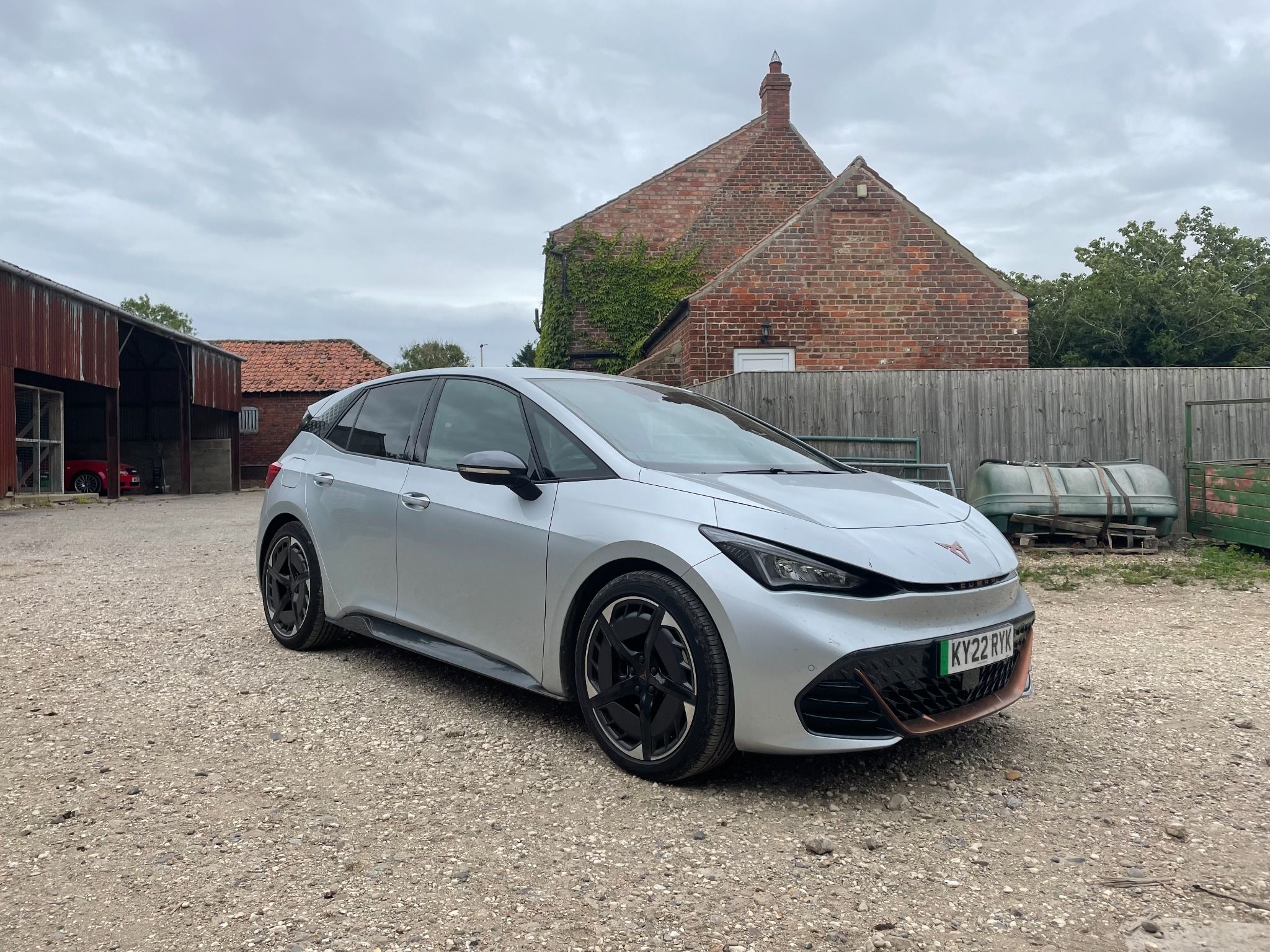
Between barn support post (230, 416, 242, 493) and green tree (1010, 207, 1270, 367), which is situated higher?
green tree (1010, 207, 1270, 367)

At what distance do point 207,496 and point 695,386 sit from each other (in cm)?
1939

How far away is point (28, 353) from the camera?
20.0 m

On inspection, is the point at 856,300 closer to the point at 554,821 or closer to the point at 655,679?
the point at 655,679

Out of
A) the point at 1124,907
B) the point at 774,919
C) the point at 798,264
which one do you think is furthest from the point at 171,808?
the point at 798,264

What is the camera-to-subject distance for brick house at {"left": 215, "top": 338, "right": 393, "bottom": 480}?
128 feet

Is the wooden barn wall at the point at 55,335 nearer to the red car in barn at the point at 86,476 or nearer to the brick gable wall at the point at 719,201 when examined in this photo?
the red car in barn at the point at 86,476

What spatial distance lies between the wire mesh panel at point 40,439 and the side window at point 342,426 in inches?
759

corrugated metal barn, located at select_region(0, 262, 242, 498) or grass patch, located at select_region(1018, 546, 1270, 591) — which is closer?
grass patch, located at select_region(1018, 546, 1270, 591)

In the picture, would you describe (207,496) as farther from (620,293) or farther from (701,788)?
(701,788)

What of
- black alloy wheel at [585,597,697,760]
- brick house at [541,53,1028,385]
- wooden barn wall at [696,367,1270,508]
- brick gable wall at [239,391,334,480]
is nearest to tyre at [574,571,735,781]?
black alloy wheel at [585,597,697,760]

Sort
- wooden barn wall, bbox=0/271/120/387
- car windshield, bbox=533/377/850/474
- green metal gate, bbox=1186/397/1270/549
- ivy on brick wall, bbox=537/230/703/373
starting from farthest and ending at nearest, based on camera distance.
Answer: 1. ivy on brick wall, bbox=537/230/703/373
2. wooden barn wall, bbox=0/271/120/387
3. green metal gate, bbox=1186/397/1270/549
4. car windshield, bbox=533/377/850/474

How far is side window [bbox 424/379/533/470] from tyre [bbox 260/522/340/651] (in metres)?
1.12

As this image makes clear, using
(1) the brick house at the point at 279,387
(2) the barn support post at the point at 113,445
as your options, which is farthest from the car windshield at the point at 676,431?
(1) the brick house at the point at 279,387

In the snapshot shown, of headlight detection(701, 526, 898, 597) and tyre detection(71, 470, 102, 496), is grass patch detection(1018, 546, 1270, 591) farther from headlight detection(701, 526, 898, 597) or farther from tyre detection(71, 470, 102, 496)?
tyre detection(71, 470, 102, 496)
